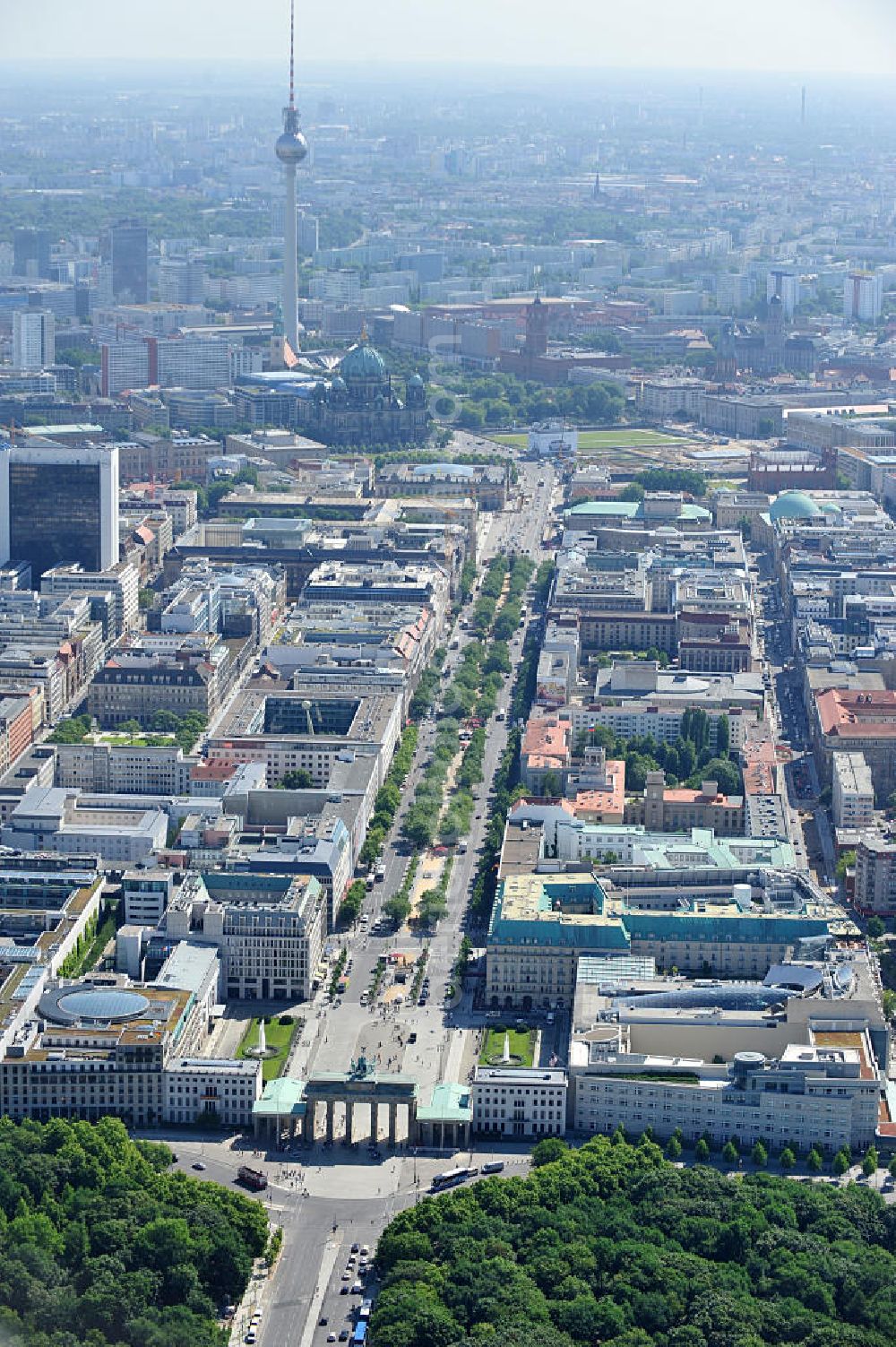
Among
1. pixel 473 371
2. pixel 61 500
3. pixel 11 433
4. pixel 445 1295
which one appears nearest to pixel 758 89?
pixel 473 371

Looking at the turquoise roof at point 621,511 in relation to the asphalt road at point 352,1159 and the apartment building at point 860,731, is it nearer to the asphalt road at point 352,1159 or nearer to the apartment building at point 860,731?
the apartment building at point 860,731

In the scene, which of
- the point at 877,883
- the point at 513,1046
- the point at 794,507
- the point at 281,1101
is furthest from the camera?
the point at 794,507

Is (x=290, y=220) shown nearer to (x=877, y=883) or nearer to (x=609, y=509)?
(x=609, y=509)

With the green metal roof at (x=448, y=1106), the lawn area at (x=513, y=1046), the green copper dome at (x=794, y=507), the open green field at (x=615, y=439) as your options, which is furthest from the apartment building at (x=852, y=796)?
the open green field at (x=615, y=439)

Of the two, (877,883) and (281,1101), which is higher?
(877,883)

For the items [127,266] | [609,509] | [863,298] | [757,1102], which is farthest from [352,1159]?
[863,298]

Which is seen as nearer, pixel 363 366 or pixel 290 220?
pixel 363 366

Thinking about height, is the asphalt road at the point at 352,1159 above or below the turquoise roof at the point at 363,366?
below
